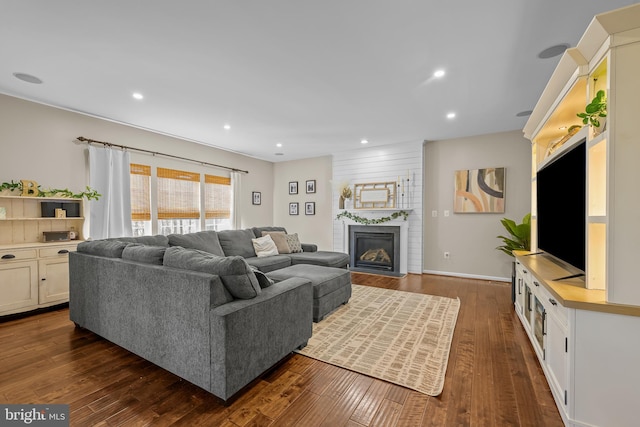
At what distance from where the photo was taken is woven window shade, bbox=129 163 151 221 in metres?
4.43

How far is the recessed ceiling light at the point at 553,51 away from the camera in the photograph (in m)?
2.22

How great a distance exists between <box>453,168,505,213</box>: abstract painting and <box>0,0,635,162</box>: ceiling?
37.2 inches

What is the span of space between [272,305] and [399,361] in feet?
3.68

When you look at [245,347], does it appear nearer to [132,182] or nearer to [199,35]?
[199,35]

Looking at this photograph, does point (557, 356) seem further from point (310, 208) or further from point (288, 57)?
point (310, 208)

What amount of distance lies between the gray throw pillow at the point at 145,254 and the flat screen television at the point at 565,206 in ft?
9.65

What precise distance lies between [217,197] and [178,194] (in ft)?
2.79

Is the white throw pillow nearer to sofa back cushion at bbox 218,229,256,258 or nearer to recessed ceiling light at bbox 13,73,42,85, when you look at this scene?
sofa back cushion at bbox 218,229,256,258

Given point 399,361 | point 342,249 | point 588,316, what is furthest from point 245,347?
point 342,249

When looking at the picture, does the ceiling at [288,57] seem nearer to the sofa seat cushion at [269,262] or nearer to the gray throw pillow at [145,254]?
the gray throw pillow at [145,254]

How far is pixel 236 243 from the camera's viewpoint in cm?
→ 446

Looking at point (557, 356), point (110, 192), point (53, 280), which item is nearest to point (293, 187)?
point (110, 192)

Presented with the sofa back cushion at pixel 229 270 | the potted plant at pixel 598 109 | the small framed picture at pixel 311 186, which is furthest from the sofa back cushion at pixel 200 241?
the potted plant at pixel 598 109

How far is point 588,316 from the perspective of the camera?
4.64ft
